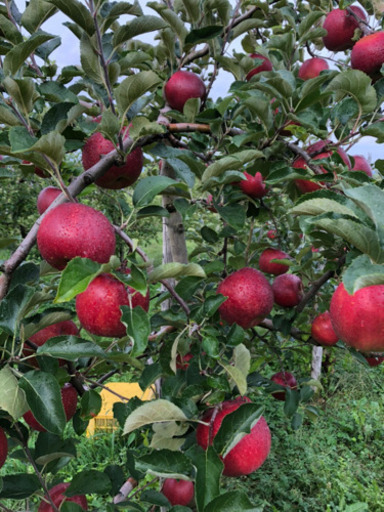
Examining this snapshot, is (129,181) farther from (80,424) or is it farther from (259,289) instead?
(80,424)

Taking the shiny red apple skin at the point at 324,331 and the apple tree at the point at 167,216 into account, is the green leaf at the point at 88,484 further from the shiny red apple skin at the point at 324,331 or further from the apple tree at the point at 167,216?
the shiny red apple skin at the point at 324,331

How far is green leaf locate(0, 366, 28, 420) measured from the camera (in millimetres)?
682

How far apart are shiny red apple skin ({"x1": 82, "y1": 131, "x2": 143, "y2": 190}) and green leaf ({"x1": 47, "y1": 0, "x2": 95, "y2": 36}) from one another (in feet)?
0.67

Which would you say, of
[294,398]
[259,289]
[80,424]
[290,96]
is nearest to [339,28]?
[290,96]

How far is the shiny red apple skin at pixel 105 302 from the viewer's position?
74 centimetres

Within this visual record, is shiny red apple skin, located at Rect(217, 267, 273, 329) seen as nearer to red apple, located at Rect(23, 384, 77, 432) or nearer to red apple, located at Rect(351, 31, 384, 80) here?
red apple, located at Rect(23, 384, 77, 432)

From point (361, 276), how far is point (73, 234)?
0.44m

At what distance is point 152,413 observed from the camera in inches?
30.6

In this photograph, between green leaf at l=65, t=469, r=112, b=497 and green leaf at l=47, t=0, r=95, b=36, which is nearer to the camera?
green leaf at l=47, t=0, r=95, b=36

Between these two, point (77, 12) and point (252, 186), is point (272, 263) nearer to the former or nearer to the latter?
point (252, 186)

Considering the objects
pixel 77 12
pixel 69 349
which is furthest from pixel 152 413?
pixel 77 12

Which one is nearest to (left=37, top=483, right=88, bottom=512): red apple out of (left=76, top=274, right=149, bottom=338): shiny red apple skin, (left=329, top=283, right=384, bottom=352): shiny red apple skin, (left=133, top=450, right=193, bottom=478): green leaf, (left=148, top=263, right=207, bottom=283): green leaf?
(left=133, top=450, right=193, bottom=478): green leaf

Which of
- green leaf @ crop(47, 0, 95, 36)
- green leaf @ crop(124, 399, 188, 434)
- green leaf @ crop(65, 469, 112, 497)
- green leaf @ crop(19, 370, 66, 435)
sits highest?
green leaf @ crop(47, 0, 95, 36)

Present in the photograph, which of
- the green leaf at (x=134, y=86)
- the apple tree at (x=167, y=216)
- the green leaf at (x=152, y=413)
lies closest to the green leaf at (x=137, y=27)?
the apple tree at (x=167, y=216)
